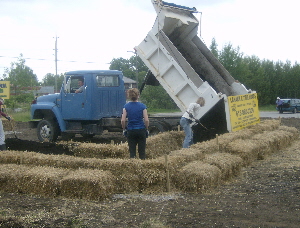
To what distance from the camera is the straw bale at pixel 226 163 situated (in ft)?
25.8

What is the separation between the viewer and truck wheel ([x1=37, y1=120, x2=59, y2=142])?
47.2 feet

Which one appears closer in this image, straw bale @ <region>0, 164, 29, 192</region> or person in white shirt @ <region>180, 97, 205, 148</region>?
straw bale @ <region>0, 164, 29, 192</region>

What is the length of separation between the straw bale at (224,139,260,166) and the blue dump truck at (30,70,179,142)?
11.8 ft

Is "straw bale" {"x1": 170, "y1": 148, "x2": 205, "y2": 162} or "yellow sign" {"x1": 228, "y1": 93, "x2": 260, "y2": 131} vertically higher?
"yellow sign" {"x1": 228, "y1": 93, "x2": 260, "y2": 131}

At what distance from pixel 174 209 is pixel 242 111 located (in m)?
7.91

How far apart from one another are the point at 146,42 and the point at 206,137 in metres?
3.37

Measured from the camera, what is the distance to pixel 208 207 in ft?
19.6

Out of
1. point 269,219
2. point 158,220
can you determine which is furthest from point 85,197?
point 269,219

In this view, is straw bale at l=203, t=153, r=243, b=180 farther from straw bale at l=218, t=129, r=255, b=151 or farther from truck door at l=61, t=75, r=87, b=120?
truck door at l=61, t=75, r=87, b=120

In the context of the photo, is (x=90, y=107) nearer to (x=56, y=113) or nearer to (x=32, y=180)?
(x=56, y=113)

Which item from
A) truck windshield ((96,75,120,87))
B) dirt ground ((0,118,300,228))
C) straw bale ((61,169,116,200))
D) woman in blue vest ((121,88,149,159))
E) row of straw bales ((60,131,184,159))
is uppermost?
truck windshield ((96,75,120,87))

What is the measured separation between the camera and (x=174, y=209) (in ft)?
19.3

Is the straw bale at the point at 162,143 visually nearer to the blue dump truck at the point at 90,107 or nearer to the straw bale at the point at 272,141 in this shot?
the blue dump truck at the point at 90,107

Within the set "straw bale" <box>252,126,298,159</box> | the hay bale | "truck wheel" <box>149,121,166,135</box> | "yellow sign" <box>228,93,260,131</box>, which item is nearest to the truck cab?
"truck wheel" <box>149,121,166,135</box>
